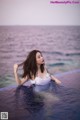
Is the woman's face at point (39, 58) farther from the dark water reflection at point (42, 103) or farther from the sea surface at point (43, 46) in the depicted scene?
the dark water reflection at point (42, 103)

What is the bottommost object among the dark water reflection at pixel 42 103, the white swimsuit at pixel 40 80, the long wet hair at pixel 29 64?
the dark water reflection at pixel 42 103

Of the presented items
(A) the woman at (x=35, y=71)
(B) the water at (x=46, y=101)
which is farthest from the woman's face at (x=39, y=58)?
(B) the water at (x=46, y=101)

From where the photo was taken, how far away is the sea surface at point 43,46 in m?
1.41

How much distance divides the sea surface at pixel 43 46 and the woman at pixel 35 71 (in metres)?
0.03

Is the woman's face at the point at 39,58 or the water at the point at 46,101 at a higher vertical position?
the woman's face at the point at 39,58

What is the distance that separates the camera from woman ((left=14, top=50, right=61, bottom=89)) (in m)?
1.40

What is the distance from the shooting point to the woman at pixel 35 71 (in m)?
1.40

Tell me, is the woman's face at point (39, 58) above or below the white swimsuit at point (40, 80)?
above

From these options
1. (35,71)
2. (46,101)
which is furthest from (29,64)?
(46,101)

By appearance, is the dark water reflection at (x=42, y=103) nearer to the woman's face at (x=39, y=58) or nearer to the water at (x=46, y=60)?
the water at (x=46, y=60)

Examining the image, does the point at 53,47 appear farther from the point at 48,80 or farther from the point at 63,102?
the point at 63,102

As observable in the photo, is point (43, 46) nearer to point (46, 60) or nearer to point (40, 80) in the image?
point (46, 60)

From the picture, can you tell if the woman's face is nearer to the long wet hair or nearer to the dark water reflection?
the long wet hair

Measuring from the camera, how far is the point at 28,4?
1.42m
